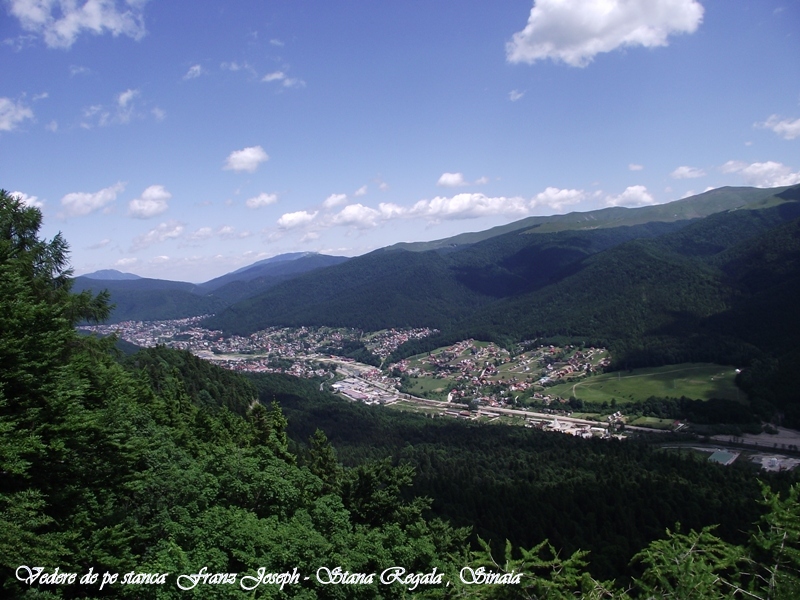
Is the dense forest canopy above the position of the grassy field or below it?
above

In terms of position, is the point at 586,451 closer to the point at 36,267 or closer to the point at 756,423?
the point at 756,423

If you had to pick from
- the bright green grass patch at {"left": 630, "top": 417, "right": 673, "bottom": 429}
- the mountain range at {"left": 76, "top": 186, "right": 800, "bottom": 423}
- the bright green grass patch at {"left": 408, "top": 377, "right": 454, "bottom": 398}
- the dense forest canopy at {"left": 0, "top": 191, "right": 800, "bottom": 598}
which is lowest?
the bright green grass patch at {"left": 630, "top": 417, "right": 673, "bottom": 429}

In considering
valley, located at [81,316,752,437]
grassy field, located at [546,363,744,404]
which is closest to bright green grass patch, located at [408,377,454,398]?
valley, located at [81,316,752,437]

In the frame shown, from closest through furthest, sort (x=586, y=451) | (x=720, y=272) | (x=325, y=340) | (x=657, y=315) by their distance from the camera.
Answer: (x=586, y=451) → (x=657, y=315) → (x=720, y=272) → (x=325, y=340)

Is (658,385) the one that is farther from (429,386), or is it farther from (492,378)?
(429,386)

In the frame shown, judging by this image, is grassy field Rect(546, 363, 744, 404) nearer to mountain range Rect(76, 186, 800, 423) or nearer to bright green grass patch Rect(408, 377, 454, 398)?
mountain range Rect(76, 186, 800, 423)

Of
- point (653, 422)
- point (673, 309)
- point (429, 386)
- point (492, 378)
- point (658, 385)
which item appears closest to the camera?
point (653, 422)

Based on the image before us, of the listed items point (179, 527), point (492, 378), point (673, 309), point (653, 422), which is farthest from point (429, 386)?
point (179, 527)

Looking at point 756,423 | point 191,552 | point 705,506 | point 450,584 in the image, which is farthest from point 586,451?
point 191,552

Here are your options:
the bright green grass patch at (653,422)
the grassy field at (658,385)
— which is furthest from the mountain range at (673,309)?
the bright green grass patch at (653,422)
